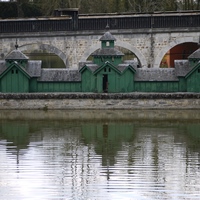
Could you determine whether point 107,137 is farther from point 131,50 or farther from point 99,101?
point 131,50

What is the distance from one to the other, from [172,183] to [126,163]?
120 inches

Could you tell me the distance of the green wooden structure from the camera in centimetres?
3528

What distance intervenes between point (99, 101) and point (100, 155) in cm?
1047

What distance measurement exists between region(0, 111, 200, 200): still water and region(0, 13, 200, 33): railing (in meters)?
9.12

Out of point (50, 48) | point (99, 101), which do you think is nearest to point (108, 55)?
point (99, 101)

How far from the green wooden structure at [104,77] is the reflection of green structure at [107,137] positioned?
19.1ft

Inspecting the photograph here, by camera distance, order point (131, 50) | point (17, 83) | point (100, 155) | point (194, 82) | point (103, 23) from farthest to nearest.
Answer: point (131, 50) → point (103, 23) → point (17, 83) → point (194, 82) → point (100, 155)

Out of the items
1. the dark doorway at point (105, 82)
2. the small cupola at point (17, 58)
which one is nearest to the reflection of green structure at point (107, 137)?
the dark doorway at point (105, 82)

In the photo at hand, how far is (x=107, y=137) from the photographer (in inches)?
1067

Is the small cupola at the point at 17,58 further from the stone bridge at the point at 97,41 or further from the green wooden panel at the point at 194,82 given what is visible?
the green wooden panel at the point at 194,82

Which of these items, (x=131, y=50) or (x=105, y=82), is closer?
(x=105, y=82)

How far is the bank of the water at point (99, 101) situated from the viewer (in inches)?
1313

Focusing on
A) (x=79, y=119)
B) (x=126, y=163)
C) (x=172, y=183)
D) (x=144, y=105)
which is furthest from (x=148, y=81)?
(x=172, y=183)

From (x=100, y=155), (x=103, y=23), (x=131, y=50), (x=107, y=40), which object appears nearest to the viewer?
(x=100, y=155)
